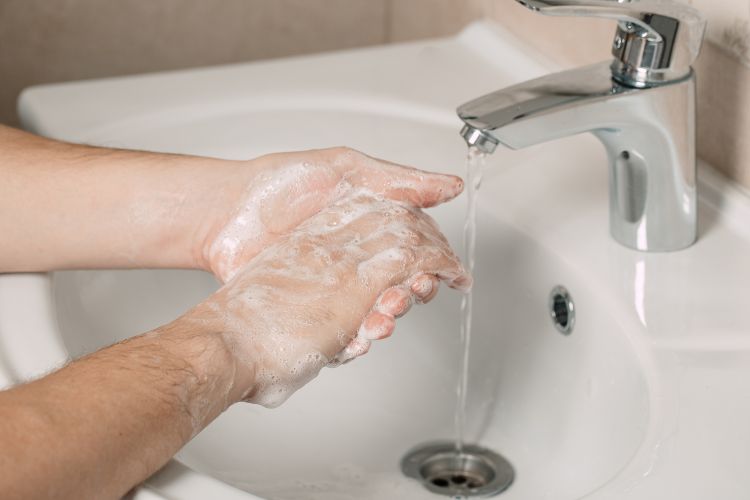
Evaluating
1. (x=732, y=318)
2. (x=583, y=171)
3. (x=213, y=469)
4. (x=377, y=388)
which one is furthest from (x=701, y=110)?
(x=213, y=469)

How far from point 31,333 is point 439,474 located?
298 mm

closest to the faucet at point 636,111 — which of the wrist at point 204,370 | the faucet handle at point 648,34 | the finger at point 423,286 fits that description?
the faucet handle at point 648,34

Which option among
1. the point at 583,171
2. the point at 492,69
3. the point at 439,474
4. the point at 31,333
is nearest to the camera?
the point at 31,333

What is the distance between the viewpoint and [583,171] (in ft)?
2.90

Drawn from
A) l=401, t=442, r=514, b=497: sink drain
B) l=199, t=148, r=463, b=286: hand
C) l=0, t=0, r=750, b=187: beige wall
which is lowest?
l=401, t=442, r=514, b=497: sink drain

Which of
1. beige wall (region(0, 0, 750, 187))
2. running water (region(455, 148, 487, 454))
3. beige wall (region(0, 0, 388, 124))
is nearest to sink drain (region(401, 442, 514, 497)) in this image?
running water (region(455, 148, 487, 454))

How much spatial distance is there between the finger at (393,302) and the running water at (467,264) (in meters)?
0.13

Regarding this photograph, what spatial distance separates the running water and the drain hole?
6 centimetres

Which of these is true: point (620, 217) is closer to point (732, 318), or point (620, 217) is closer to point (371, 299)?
point (732, 318)

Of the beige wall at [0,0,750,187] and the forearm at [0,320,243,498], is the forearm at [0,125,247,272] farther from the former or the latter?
the beige wall at [0,0,750,187]

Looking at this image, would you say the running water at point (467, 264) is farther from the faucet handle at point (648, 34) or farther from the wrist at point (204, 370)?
the wrist at point (204, 370)

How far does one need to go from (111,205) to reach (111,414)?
10.3 inches

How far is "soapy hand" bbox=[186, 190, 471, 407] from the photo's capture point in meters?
0.62

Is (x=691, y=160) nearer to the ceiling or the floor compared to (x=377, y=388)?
nearer to the ceiling
